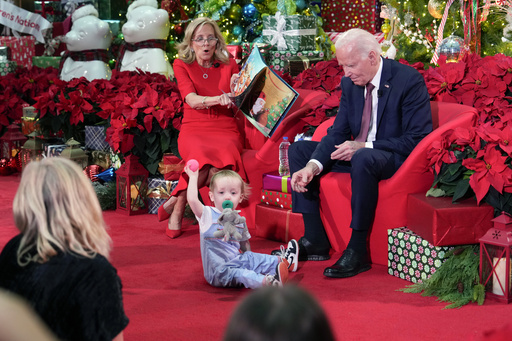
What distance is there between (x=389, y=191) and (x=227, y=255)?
0.93 metres

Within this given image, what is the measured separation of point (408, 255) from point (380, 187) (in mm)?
401

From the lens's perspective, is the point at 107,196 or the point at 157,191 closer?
the point at 157,191

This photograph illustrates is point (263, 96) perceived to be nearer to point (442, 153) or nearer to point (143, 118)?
point (143, 118)

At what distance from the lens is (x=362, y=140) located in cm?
384

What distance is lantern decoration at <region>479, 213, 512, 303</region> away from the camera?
3080mm

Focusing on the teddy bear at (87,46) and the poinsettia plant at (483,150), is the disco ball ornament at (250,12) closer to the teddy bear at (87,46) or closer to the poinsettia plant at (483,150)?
the teddy bear at (87,46)

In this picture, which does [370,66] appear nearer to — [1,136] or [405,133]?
[405,133]

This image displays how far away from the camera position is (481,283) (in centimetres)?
316

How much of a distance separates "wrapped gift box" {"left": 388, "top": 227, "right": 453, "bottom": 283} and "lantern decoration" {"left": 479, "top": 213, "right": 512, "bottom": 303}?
218 mm

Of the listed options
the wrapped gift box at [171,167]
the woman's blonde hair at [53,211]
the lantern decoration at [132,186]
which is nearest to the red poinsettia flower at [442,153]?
the wrapped gift box at [171,167]

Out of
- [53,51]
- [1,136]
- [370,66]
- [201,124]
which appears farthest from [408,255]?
[53,51]

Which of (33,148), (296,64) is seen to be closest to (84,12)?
(33,148)

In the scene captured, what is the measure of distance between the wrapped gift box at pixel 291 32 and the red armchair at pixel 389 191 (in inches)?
124

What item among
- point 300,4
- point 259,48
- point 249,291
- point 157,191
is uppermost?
point 300,4
